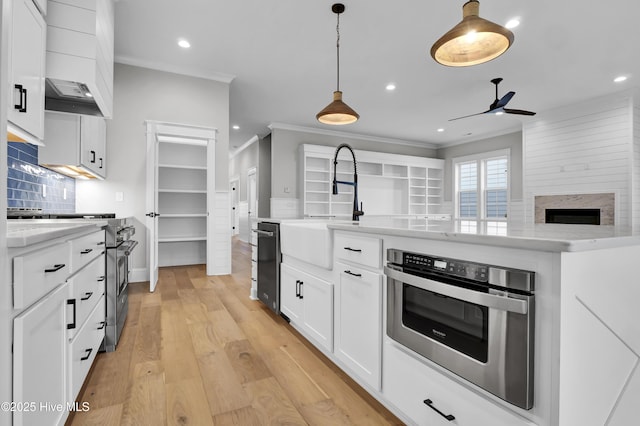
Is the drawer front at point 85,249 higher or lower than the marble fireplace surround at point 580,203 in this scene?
lower

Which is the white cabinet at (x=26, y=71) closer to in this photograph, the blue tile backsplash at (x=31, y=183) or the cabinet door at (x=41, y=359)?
the blue tile backsplash at (x=31, y=183)

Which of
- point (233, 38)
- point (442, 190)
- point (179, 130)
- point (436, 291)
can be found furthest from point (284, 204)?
point (436, 291)

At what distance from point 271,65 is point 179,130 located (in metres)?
1.53

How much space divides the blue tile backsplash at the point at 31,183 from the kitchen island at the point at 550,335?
240 centimetres

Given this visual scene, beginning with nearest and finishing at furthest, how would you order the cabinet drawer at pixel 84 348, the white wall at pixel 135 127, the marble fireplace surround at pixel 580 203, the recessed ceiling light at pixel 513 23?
the cabinet drawer at pixel 84 348, the recessed ceiling light at pixel 513 23, the white wall at pixel 135 127, the marble fireplace surround at pixel 580 203

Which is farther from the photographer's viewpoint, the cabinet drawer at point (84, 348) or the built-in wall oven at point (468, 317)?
the cabinet drawer at point (84, 348)

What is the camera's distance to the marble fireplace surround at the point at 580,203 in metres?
5.12

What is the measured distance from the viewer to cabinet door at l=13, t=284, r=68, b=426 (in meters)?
0.86

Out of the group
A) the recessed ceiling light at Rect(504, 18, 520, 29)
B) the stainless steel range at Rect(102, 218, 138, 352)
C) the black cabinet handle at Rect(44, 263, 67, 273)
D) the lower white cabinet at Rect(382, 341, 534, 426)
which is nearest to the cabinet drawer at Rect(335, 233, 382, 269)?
the lower white cabinet at Rect(382, 341, 534, 426)

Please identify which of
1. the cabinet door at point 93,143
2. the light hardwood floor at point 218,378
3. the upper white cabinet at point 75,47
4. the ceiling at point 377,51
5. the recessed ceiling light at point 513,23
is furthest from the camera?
the recessed ceiling light at point 513,23

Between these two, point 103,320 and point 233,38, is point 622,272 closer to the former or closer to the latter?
point 103,320

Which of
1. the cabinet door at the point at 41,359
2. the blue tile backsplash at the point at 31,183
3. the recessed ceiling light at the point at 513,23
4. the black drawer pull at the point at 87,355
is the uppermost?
the recessed ceiling light at the point at 513,23

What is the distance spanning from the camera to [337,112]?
2912mm

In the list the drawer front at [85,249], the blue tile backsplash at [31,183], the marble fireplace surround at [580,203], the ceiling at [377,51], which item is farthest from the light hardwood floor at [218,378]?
the marble fireplace surround at [580,203]
